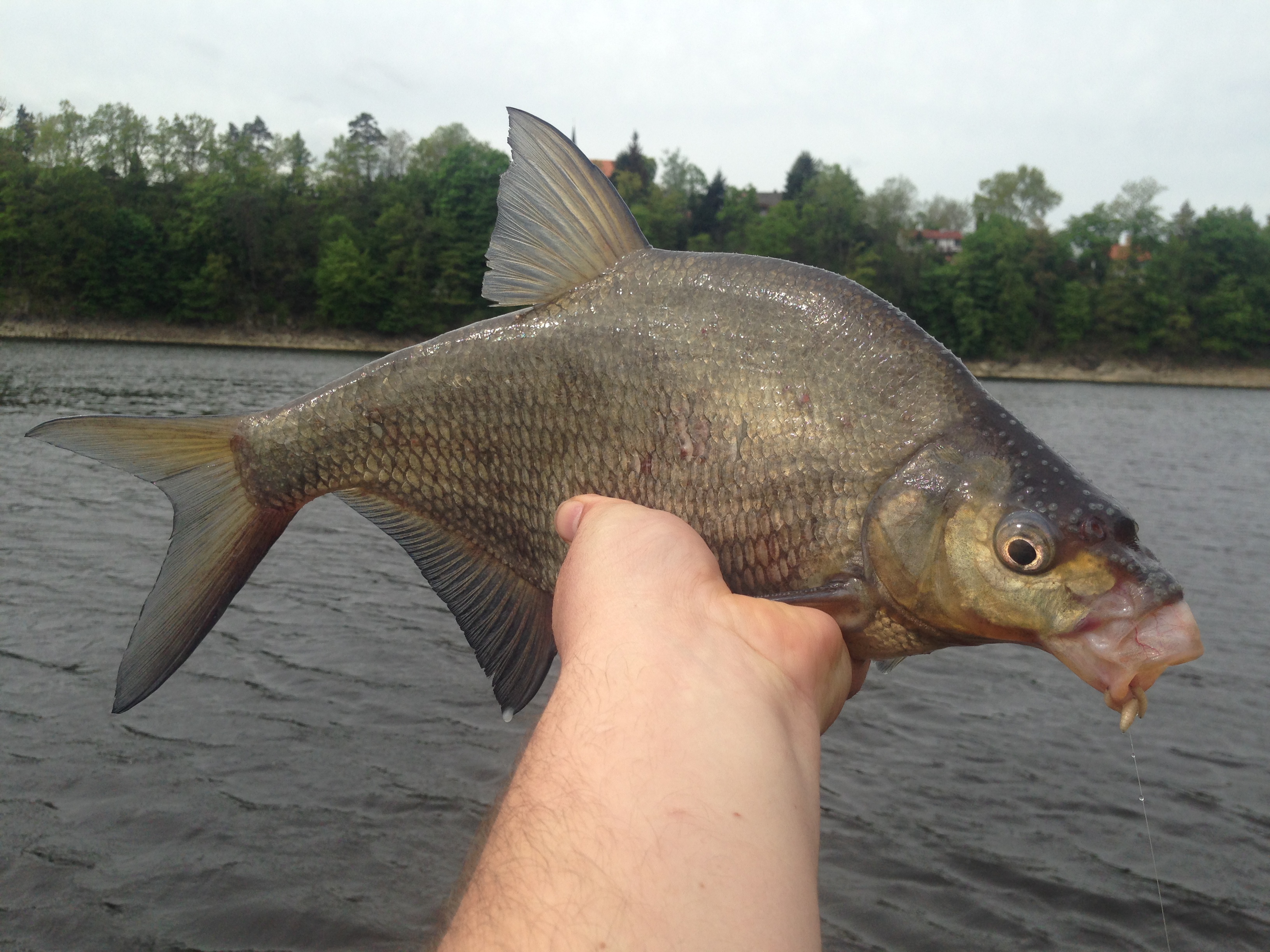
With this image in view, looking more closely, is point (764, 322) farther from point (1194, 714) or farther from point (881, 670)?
point (1194, 714)

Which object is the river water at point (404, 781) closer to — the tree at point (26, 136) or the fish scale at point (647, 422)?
the fish scale at point (647, 422)

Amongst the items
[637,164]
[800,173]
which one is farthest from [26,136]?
[800,173]

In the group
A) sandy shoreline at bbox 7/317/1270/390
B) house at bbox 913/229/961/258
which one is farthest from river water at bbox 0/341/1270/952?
house at bbox 913/229/961/258

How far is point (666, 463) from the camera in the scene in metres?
2.35

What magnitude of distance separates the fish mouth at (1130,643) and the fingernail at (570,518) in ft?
4.09

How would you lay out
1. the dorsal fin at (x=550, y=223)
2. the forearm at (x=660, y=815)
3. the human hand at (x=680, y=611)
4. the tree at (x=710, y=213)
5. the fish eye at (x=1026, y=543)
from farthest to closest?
the tree at (x=710, y=213) < the dorsal fin at (x=550, y=223) < the fish eye at (x=1026, y=543) < the human hand at (x=680, y=611) < the forearm at (x=660, y=815)

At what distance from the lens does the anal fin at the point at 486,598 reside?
2670mm

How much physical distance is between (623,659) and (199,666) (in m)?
9.21

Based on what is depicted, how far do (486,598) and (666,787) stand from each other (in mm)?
1632

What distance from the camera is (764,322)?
7.57ft

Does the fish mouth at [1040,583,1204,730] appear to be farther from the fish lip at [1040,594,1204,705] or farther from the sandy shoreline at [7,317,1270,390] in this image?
the sandy shoreline at [7,317,1270,390]

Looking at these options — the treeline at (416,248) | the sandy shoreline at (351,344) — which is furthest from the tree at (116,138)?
the sandy shoreline at (351,344)

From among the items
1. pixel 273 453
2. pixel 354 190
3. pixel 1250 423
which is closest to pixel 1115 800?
pixel 273 453

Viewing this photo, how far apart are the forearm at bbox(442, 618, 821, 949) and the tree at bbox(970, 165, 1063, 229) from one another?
106 m
